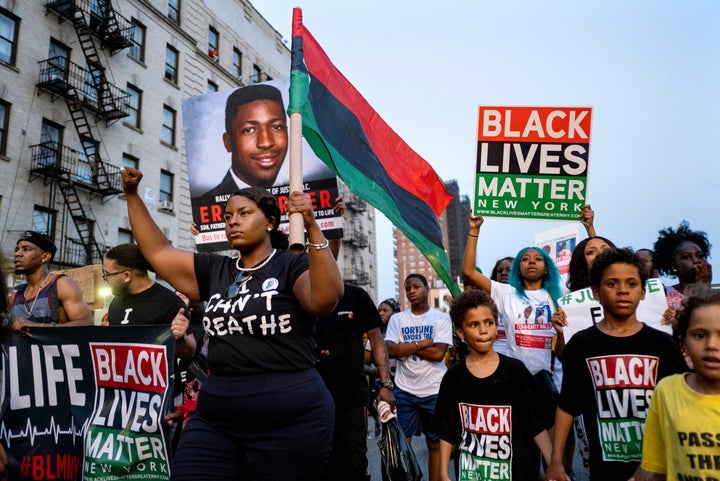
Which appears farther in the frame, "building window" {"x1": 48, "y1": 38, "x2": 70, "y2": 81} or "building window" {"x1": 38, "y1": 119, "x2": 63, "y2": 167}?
"building window" {"x1": 48, "y1": 38, "x2": 70, "y2": 81}

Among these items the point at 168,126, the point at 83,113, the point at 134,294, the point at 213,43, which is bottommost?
the point at 134,294

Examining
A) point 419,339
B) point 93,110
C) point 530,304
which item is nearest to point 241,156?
point 419,339

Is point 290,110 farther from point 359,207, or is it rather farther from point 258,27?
point 359,207

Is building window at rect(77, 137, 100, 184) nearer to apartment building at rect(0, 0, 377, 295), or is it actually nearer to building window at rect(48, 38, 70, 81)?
apartment building at rect(0, 0, 377, 295)

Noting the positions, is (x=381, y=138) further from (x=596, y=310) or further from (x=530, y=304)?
(x=596, y=310)

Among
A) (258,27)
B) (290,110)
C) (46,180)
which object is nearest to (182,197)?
(46,180)

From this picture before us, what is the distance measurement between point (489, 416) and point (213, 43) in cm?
2810

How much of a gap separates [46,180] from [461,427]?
19.0 meters

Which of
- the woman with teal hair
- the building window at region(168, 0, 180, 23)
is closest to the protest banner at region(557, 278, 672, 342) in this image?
the woman with teal hair

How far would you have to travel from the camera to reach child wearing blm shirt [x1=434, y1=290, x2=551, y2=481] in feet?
11.6

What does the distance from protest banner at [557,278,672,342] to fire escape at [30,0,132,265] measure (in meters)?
18.5

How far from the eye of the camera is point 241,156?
6.23m

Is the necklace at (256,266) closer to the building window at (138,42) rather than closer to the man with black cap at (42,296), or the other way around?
the man with black cap at (42,296)

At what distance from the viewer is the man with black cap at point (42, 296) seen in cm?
503
